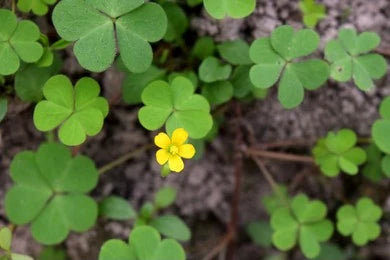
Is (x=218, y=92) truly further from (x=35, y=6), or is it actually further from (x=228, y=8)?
(x=35, y=6)

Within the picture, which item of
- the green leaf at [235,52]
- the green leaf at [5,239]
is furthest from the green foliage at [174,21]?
the green leaf at [5,239]

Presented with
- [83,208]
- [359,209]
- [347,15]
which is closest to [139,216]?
[83,208]

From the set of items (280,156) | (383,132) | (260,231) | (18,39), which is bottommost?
(260,231)

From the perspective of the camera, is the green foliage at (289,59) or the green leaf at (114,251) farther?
the green foliage at (289,59)

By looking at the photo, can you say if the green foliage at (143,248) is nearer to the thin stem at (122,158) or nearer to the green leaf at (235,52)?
the thin stem at (122,158)

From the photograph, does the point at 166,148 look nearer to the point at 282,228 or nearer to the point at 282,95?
the point at 282,95

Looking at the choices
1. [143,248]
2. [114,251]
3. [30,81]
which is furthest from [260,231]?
[30,81]

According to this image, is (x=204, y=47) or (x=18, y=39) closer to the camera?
(x=18, y=39)
